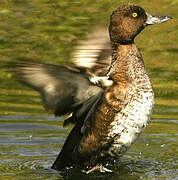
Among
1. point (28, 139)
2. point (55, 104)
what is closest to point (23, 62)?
point (55, 104)

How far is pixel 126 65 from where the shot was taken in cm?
680

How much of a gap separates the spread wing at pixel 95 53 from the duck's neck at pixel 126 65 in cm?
44

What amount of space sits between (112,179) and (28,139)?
5.14ft

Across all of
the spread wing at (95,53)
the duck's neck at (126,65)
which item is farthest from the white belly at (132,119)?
the spread wing at (95,53)

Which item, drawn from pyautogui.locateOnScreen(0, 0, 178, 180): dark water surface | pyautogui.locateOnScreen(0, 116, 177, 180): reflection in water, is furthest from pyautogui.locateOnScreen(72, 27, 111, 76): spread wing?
pyautogui.locateOnScreen(0, 116, 177, 180): reflection in water

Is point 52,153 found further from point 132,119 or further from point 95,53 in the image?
point 132,119

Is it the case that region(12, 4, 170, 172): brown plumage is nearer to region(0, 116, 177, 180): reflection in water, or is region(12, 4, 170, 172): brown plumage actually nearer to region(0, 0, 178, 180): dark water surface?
region(0, 116, 177, 180): reflection in water

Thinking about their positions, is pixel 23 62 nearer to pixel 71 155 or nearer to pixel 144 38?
pixel 71 155

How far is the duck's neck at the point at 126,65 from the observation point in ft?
21.8

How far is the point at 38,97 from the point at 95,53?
2203 millimetres

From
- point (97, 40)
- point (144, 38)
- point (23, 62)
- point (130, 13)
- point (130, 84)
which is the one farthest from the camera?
point (144, 38)

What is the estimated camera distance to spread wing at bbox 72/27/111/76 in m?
7.45

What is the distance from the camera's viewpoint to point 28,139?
816 centimetres

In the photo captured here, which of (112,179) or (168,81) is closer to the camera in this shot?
(112,179)
